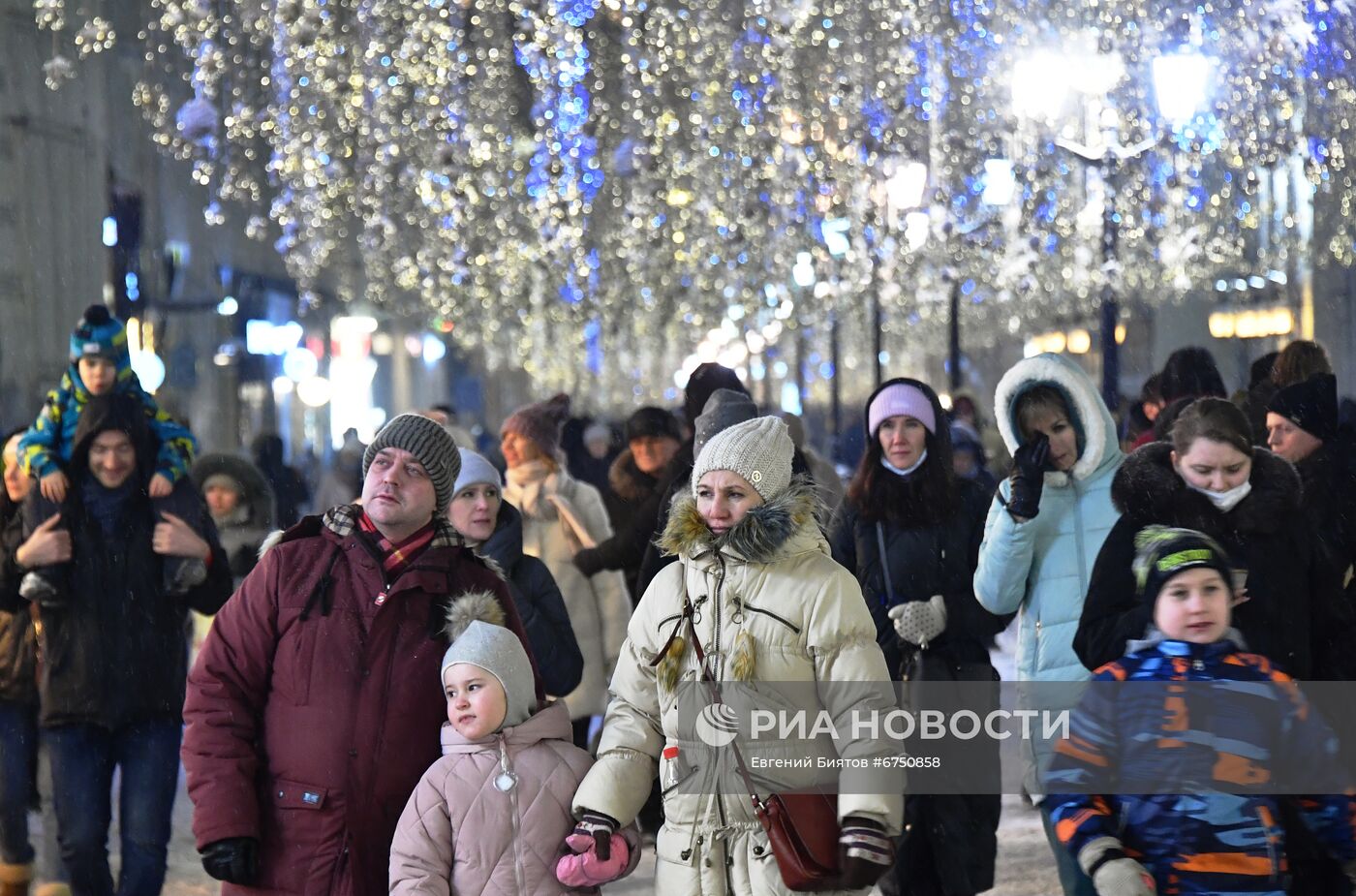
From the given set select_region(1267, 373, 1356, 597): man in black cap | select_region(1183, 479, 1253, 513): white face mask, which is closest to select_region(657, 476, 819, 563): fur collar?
select_region(1183, 479, 1253, 513): white face mask

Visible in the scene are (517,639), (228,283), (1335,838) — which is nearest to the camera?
(1335,838)

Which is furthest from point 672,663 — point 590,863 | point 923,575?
point 923,575

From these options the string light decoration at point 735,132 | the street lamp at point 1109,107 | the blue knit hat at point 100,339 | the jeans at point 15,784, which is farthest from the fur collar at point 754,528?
the string light decoration at point 735,132

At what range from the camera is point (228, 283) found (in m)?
29.5

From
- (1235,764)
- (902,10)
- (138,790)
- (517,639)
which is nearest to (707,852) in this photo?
(517,639)

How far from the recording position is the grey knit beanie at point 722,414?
658 centimetres

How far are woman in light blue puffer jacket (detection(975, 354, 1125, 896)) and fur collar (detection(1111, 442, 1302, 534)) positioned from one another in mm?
788

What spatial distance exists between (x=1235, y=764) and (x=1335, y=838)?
25 cm

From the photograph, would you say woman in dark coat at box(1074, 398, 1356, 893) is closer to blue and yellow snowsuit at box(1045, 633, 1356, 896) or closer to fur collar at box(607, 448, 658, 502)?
blue and yellow snowsuit at box(1045, 633, 1356, 896)

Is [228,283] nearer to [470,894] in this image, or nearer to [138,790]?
[138,790]

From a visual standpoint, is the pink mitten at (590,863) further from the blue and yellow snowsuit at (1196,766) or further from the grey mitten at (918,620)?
the grey mitten at (918,620)

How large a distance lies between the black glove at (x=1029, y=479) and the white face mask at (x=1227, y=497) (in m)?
0.87

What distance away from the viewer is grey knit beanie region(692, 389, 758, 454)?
6582 millimetres

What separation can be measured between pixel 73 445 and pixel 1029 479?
326 centimetres
